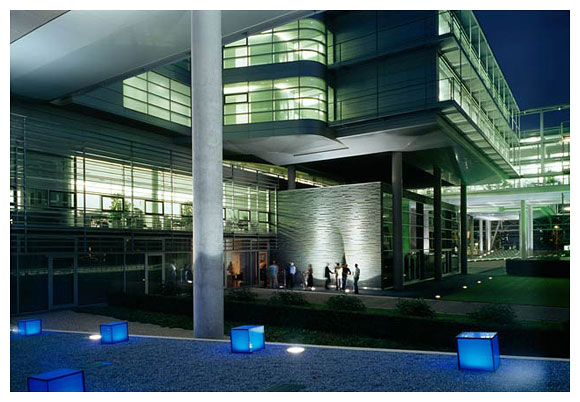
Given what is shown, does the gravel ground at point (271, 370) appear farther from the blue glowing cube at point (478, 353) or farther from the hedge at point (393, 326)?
the hedge at point (393, 326)

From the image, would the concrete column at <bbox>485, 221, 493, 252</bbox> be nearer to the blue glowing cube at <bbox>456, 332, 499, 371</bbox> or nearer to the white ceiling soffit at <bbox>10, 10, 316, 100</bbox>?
the white ceiling soffit at <bbox>10, 10, 316, 100</bbox>

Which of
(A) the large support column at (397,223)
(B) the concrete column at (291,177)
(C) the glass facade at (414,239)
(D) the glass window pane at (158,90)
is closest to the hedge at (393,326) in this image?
(D) the glass window pane at (158,90)

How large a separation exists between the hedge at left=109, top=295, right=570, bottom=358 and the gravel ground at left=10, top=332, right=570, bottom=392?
748 millimetres

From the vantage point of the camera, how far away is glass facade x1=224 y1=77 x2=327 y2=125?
24.9 m

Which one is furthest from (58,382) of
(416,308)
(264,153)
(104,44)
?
(264,153)

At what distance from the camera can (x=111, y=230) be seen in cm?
2105

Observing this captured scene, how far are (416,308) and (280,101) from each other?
15670 mm

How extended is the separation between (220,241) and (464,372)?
21.6 feet

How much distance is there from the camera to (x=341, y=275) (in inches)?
1043

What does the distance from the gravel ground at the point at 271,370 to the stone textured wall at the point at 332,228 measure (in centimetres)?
1632

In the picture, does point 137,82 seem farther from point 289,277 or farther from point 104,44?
point 289,277

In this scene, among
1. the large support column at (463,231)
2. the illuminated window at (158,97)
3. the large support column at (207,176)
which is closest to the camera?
the large support column at (207,176)

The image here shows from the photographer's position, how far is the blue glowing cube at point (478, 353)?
828 cm
